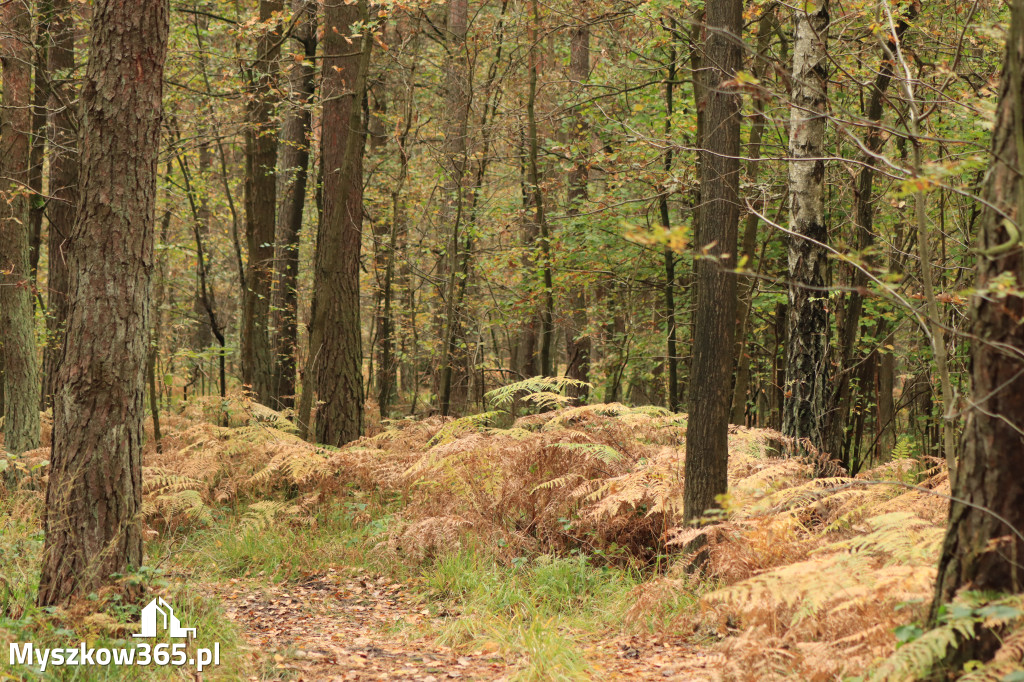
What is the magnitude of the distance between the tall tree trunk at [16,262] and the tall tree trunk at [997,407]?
9383mm

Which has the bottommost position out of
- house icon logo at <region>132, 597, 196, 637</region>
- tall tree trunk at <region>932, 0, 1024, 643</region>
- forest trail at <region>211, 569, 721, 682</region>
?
forest trail at <region>211, 569, 721, 682</region>

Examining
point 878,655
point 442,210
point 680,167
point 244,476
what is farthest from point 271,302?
point 878,655

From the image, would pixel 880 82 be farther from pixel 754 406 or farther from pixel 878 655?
pixel 878 655

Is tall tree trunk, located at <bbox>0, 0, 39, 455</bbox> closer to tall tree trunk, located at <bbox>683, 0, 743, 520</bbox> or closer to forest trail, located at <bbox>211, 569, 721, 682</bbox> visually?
forest trail, located at <bbox>211, 569, 721, 682</bbox>

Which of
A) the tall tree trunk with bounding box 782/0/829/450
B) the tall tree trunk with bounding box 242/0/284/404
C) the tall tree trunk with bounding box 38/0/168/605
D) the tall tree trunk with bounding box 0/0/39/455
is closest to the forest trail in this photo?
the tall tree trunk with bounding box 38/0/168/605

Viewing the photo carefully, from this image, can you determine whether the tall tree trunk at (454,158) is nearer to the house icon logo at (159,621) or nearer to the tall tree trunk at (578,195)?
the tall tree trunk at (578,195)

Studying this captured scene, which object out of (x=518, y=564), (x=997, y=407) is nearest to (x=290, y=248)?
(x=518, y=564)

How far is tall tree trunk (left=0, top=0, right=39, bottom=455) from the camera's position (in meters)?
8.59

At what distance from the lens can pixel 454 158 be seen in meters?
12.6

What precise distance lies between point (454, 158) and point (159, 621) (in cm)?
947

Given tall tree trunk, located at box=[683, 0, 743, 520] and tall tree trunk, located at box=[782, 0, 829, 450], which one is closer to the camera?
tall tree trunk, located at box=[683, 0, 743, 520]

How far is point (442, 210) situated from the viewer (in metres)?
15.7

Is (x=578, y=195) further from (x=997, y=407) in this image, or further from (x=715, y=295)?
(x=997, y=407)

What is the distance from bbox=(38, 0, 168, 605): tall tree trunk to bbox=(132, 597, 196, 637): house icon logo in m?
0.43
